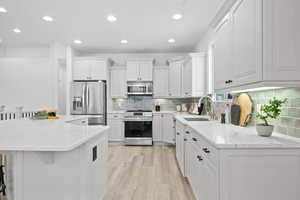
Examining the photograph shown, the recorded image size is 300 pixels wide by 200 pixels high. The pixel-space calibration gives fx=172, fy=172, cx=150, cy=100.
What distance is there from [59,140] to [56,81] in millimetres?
4027

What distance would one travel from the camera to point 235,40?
1750 mm

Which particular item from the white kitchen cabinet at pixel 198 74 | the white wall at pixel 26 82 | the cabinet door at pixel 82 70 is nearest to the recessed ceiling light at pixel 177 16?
the white kitchen cabinet at pixel 198 74

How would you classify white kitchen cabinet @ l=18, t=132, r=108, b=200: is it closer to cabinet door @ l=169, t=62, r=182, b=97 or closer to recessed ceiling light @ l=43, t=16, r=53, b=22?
recessed ceiling light @ l=43, t=16, r=53, b=22

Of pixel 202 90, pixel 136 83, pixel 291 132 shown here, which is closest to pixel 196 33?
pixel 202 90

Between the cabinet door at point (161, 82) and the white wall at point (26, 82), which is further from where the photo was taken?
the cabinet door at point (161, 82)

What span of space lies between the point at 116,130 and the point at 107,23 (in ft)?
9.27

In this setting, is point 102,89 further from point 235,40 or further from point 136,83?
point 235,40

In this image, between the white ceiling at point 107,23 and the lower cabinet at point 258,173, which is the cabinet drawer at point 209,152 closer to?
the lower cabinet at point 258,173

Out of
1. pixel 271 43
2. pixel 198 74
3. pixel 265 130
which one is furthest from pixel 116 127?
pixel 271 43

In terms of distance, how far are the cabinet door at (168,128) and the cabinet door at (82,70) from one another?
97.8 inches

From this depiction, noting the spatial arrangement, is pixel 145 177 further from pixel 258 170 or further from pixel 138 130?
pixel 138 130

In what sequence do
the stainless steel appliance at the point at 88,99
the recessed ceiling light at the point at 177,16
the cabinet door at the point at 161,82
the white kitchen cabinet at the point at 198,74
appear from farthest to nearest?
the cabinet door at the point at 161,82, the stainless steel appliance at the point at 88,99, the white kitchen cabinet at the point at 198,74, the recessed ceiling light at the point at 177,16

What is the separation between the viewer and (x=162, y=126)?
4824 mm

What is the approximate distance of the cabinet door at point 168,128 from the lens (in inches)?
185
